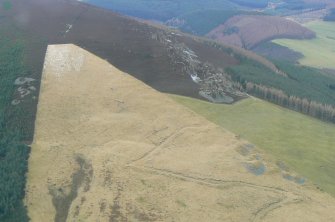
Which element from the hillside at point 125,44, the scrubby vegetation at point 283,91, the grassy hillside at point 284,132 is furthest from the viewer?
the scrubby vegetation at point 283,91

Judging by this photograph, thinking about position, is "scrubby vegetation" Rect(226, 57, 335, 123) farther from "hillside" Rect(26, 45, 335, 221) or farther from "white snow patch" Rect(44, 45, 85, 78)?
"white snow patch" Rect(44, 45, 85, 78)

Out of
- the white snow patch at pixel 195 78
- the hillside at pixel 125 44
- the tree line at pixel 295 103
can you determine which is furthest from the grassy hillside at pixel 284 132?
the white snow patch at pixel 195 78

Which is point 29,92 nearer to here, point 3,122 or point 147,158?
point 3,122

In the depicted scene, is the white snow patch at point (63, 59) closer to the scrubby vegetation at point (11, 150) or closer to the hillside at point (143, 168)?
the scrubby vegetation at point (11, 150)

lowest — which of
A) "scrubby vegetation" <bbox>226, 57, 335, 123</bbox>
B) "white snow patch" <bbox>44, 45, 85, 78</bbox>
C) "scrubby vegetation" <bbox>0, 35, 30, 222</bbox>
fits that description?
"scrubby vegetation" <bbox>226, 57, 335, 123</bbox>

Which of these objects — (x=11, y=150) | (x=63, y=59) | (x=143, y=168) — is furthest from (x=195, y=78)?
(x=11, y=150)

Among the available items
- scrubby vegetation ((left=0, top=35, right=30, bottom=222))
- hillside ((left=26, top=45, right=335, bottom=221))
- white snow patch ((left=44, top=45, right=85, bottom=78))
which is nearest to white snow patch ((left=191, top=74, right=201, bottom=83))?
hillside ((left=26, top=45, right=335, bottom=221))
